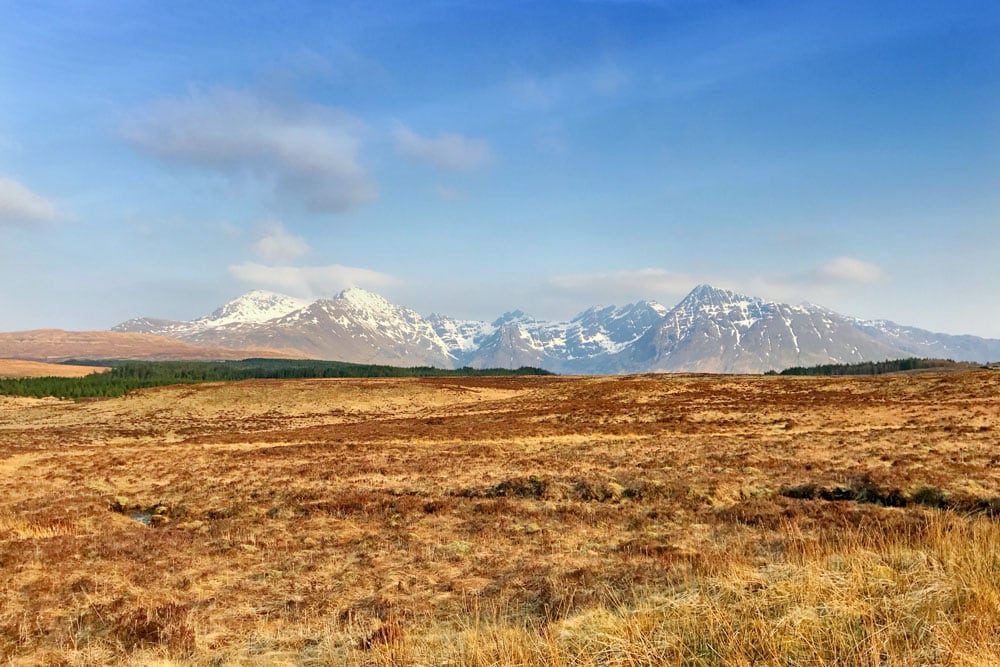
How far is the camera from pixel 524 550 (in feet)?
40.5

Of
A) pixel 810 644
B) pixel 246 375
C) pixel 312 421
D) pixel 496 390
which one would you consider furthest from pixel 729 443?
pixel 246 375

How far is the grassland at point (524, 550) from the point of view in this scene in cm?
534

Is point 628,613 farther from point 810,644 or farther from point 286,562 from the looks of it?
point 286,562

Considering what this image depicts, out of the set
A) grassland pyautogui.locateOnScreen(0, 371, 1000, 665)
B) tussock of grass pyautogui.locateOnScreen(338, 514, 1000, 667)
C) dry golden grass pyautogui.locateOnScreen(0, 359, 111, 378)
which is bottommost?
dry golden grass pyautogui.locateOnScreen(0, 359, 111, 378)

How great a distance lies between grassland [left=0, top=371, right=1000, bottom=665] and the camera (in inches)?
210

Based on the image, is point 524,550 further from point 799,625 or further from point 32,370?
point 32,370

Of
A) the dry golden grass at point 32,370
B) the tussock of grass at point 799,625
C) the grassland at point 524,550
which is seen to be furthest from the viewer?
the dry golden grass at point 32,370

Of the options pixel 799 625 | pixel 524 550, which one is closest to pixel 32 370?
pixel 524 550

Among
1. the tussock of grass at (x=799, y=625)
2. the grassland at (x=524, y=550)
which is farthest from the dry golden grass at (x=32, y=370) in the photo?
the tussock of grass at (x=799, y=625)

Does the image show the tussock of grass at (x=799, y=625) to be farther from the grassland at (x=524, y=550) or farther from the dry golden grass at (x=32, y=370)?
the dry golden grass at (x=32, y=370)

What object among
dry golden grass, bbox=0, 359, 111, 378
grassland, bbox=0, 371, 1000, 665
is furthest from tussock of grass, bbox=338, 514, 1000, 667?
dry golden grass, bbox=0, 359, 111, 378

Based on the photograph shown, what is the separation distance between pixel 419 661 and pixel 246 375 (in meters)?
206

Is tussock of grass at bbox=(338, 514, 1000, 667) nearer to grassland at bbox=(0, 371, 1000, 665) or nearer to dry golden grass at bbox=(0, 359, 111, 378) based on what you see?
grassland at bbox=(0, 371, 1000, 665)

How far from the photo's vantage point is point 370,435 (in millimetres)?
42094
